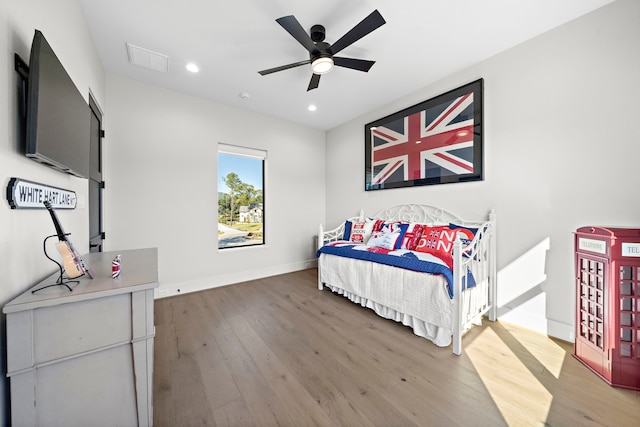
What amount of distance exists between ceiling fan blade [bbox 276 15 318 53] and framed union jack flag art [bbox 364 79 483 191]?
1.74 meters

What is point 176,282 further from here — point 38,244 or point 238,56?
point 238,56

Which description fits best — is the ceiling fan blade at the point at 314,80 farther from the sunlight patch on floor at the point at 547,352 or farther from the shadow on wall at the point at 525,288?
the sunlight patch on floor at the point at 547,352

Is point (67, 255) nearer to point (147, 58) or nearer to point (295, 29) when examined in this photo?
point (295, 29)

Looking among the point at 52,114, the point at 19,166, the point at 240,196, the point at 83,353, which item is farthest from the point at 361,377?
the point at 240,196

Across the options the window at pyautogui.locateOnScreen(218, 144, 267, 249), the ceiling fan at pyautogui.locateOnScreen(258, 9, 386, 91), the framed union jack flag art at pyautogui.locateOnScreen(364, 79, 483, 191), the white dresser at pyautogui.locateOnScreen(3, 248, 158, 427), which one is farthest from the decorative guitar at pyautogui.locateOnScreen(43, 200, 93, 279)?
the framed union jack flag art at pyautogui.locateOnScreen(364, 79, 483, 191)

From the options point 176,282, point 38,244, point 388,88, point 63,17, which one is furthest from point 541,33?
point 176,282

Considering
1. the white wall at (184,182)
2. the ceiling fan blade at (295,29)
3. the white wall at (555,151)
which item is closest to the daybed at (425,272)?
the white wall at (555,151)

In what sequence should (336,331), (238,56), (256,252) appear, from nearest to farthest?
(336,331), (238,56), (256,252)

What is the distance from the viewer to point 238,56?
2.43 metres

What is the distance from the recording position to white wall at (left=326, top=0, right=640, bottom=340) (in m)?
1.75

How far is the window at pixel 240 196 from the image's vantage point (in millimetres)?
3598

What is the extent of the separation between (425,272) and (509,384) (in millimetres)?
861

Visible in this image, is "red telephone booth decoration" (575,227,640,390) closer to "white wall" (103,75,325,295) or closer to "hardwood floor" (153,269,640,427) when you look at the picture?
"hardwood floor" (153,269,640,427)

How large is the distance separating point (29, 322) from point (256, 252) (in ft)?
10.0
